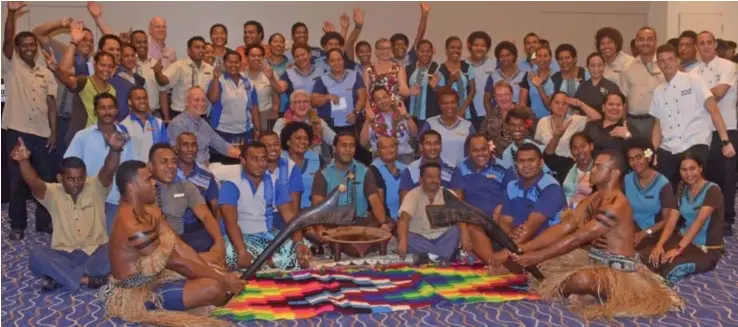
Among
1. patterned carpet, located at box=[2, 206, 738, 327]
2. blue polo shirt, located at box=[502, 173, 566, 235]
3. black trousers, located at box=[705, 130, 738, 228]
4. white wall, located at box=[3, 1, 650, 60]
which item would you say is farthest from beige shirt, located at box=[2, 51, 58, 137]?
black trousers, located at box=[705, 130, 738, 228]

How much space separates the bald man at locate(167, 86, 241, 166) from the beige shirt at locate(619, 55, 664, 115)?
128 inches

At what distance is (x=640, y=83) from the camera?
265 inches

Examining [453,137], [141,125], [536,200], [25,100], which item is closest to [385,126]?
[453,137]

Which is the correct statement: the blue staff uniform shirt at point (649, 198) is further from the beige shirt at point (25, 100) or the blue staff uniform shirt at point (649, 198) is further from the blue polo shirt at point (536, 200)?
the beige shirt at point (25, 100)

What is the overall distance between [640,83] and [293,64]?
2884 millimetres

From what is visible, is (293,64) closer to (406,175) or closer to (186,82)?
(186,82)

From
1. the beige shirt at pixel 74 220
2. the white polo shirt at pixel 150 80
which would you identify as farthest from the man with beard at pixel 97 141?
the white polo shirt at pixel 150 80

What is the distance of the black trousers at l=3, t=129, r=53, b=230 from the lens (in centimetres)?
657

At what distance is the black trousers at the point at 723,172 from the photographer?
21.6ft

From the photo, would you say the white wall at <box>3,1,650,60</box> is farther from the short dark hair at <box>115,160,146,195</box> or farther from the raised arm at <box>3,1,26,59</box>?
the short dark hair at <box>115,160,146,195</box>

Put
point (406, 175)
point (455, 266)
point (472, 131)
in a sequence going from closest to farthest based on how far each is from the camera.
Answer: point (455, 266) → point (406, 175) → point (472, 131)

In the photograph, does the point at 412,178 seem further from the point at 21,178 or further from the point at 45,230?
the point at 21,178

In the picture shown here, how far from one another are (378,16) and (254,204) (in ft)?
18.5

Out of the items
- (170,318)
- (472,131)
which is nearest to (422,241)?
(472,131)
